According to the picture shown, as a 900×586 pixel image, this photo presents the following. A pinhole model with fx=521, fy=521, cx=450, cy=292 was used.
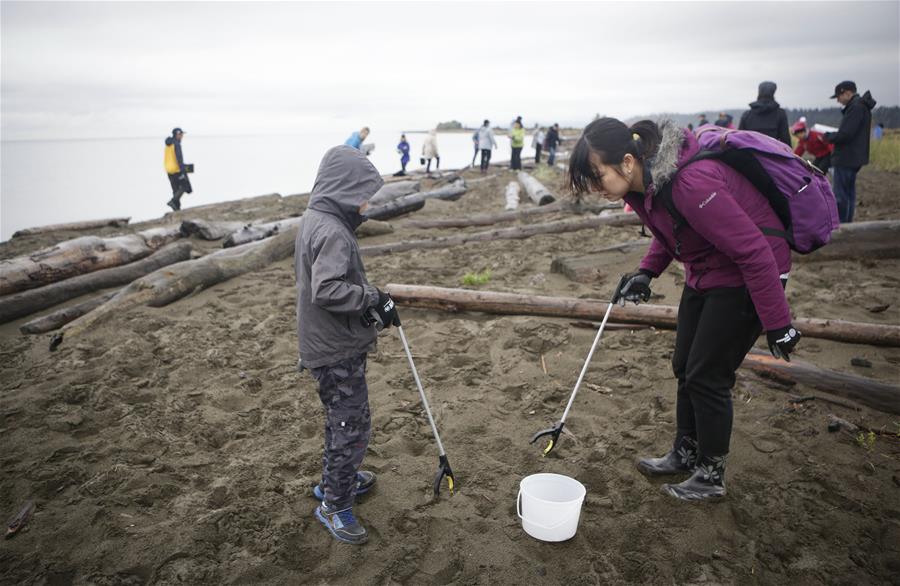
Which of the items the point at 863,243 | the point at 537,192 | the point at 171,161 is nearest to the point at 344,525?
the point at 863,243

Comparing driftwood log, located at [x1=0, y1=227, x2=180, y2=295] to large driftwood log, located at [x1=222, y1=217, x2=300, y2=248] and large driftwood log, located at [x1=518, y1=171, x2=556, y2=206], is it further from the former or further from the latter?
large driftwood log, located at [x1=518, y1=171, x2=556, y2=206]

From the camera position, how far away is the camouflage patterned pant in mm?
3027

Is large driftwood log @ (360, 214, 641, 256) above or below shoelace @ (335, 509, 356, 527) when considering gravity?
above

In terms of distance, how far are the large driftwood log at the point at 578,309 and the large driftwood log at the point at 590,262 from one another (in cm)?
144

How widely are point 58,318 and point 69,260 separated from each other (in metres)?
1.93

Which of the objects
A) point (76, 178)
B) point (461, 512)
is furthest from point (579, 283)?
point (76, 178)

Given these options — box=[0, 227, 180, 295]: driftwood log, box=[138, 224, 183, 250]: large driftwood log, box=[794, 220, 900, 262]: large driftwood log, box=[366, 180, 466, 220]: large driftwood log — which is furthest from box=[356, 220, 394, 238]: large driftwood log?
box=[794, 220, 900, 262]: large driftwood log

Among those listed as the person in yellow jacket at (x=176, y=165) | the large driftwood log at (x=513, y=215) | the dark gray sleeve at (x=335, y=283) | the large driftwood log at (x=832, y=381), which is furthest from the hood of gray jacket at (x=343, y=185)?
the person in yellow jacket at (x=176, y=165)

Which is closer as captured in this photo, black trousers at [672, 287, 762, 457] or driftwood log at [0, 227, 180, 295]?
black trousers at [672, 287, 762, 457]

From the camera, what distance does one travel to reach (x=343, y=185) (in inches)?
119

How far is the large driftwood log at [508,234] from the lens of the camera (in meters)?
9.62

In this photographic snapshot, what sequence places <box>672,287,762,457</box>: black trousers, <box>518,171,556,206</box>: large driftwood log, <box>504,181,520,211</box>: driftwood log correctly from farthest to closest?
<box>504,181,520,211</box>: driftwood log, <box>518,171,556,206</box>: large driftwood log, <box>672,287,762,457</box>: black trousers

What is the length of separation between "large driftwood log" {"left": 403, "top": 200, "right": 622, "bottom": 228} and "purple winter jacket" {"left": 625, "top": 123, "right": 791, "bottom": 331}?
9376 millimetres

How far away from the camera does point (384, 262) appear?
8.91m
